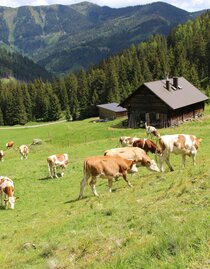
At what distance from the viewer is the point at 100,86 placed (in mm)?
117438

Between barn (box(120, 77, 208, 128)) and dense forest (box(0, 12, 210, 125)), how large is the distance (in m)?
37.7

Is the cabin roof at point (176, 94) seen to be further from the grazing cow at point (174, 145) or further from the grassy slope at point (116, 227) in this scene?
the grassy slope at point (116, 227)

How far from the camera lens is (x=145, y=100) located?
61.2m

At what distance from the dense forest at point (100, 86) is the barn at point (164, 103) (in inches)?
1482

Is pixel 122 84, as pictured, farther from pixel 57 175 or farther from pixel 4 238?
pixel 4 238

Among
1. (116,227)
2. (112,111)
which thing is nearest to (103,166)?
(116,227)

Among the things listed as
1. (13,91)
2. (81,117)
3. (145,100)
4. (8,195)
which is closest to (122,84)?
(81,117)

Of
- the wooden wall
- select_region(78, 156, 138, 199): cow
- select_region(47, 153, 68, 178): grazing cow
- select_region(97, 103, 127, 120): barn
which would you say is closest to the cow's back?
select_region(78, 156, 138, 199): cow

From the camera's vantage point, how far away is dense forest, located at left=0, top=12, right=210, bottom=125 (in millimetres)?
108375

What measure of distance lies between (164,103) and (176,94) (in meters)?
4.17

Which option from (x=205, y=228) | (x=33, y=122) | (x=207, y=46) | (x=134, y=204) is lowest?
(x=33, y=122)

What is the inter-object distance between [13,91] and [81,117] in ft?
94.2

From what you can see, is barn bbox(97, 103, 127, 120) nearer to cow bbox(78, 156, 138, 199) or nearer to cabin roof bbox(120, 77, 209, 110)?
cabin roof bbox(120, 77, 209, 110)

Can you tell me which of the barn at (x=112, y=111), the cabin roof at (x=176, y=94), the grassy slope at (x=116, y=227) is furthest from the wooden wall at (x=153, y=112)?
the grassy slope at (x=116, y=227)
